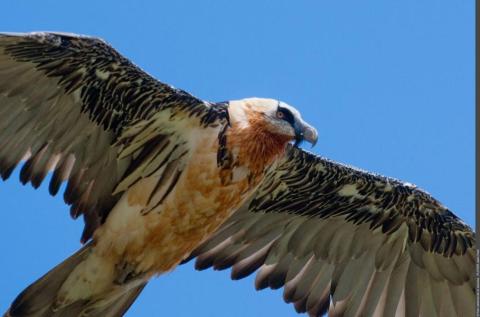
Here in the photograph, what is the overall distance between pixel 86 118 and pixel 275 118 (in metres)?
1.91

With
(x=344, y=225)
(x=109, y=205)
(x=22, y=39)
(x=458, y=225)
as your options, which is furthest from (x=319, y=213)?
(x=22, y=39)

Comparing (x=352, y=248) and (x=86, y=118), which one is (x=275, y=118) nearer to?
(x=86, y=118)

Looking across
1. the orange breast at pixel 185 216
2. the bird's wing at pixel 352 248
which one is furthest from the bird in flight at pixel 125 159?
the bird's wing at pixel 352 248

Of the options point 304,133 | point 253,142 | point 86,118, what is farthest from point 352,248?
point 86,118

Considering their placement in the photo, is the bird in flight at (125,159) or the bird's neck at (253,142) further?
the bird's neck at (253,142)

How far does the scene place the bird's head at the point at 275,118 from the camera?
14.7m

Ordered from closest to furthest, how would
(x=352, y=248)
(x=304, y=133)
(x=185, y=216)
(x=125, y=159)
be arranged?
1. (x=185, y=216)
2. (x=304, y=133)
3. (x=125, y=159)
4. (x=352, y=248)

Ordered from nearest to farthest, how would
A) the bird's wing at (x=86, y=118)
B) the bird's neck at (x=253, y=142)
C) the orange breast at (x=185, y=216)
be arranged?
the bird's wing at (x=86, y=118)
the orange breast at (x=185, y=216)
the bird's neck at (x=253, y=142)

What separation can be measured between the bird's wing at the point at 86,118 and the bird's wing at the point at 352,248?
65.1 inches

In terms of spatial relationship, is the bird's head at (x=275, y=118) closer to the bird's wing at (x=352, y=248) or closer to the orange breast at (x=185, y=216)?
the orange breast at (x=185, y=216)

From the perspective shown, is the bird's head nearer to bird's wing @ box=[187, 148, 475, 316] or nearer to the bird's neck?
the bird's neck

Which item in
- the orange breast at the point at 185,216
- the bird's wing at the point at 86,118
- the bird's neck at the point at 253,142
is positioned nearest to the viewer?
the bird's wing at the point at 86,118

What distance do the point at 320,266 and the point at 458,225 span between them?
1.69 m

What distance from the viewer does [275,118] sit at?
583 inches
